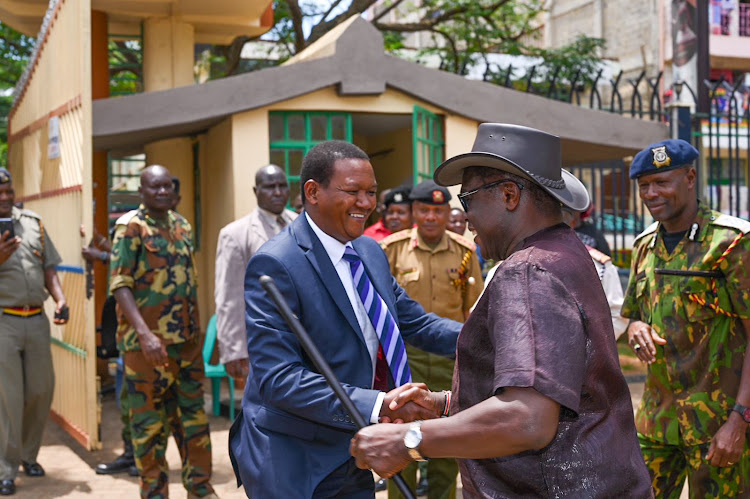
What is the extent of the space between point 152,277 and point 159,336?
39 cm

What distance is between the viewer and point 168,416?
602cm

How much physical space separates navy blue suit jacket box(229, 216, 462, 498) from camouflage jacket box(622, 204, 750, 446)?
183 centimetres

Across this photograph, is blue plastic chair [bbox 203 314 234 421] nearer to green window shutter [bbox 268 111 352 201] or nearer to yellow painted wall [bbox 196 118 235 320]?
yellow painted wall [bbox 196 118 235 320]

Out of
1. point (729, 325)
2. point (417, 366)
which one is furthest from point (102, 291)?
point (729, 325)

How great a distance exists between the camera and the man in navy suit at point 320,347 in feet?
9.52

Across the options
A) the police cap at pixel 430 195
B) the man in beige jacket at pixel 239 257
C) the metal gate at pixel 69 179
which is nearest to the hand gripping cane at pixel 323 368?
the man in beige jacket at pixel 239 257

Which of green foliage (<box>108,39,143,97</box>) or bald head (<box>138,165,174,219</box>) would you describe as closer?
bald head (<box>138,165,174,219</box>)

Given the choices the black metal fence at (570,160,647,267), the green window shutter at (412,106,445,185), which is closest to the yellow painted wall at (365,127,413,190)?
the green window shutter at (412,106,445,185)

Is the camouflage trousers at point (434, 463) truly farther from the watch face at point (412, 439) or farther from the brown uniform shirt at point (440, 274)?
the watch face at point (412, 439)

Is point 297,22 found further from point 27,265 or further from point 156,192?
point 156,192

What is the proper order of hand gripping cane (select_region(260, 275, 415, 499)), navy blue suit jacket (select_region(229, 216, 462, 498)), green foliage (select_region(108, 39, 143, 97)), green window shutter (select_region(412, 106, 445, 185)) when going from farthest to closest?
1. green foliage (select_region(108, 39, 143, 97))
2. green window shutter (select_region(412, 106, 445, 185))
3. navy blue suit jacket (select_region(229, 216, 462, 498))
4. hand gripping cane (select_region(260, 275, 415, 499))

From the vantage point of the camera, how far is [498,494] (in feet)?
7.90

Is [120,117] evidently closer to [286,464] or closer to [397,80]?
[397,80]

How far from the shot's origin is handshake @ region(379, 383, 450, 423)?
2.78 meters
